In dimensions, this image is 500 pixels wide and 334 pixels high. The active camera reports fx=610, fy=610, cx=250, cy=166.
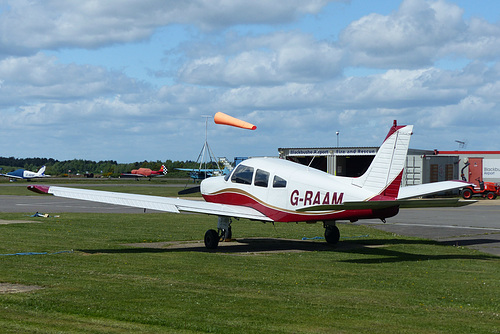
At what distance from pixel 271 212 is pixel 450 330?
399 inches

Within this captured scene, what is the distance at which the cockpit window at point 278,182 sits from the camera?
18141 millimetres

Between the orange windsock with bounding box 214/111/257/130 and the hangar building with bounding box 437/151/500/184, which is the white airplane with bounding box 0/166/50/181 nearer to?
the hangar building with bounding box 437/151/500/184

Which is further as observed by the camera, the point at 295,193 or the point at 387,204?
the point at 295,193

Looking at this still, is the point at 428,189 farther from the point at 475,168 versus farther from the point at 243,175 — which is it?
the point at 475,168

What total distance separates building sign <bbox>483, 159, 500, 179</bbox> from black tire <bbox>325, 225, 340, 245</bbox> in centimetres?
4847

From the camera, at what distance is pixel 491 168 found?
63562 mm

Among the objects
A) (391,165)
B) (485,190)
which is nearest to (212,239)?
(391,165)

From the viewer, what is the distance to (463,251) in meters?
18.6

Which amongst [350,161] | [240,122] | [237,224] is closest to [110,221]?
[237,224]

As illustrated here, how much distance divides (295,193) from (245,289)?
6640mm

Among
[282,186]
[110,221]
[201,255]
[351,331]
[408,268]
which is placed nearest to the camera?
[351,331]

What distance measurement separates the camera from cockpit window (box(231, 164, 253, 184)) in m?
19.3

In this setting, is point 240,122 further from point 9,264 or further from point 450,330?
point 450,330

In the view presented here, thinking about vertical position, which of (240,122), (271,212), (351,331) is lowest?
(351,331)
